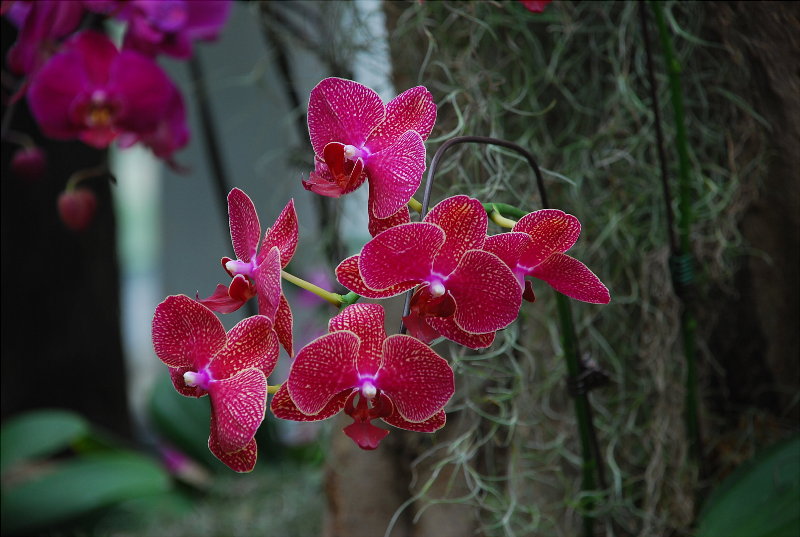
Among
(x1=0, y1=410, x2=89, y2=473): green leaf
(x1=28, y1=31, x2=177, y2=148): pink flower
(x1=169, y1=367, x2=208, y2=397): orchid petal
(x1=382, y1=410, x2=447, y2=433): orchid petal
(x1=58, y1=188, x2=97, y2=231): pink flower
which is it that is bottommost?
(x1=0, y1=410, x2=89, y2=473): green leaf

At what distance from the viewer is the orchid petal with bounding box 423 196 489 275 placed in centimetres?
35

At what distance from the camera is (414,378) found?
1.12ft

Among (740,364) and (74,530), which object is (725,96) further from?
(74,530)

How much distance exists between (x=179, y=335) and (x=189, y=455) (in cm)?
96

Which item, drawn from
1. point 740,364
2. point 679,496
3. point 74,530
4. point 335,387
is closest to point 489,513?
point 679,496

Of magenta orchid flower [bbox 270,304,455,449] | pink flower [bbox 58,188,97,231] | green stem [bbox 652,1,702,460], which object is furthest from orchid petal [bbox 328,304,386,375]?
pink flower [bbox 58,188,97,231]

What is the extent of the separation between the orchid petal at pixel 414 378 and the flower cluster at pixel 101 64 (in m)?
0.46

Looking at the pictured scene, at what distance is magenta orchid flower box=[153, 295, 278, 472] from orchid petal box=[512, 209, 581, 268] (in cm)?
13

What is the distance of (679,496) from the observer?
0.70 meters

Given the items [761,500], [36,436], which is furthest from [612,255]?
[36,436]

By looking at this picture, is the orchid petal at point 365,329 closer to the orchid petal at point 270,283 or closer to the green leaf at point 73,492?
the orchid petal at point 270,283

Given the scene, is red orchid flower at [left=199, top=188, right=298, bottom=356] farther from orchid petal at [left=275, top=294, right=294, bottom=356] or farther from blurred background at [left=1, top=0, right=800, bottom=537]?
blurred background at [left=1, top=0, right=800, bottom=537]

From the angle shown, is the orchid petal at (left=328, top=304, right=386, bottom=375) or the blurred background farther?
the blurred background

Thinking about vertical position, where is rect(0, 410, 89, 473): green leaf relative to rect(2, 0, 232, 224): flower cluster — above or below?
below
